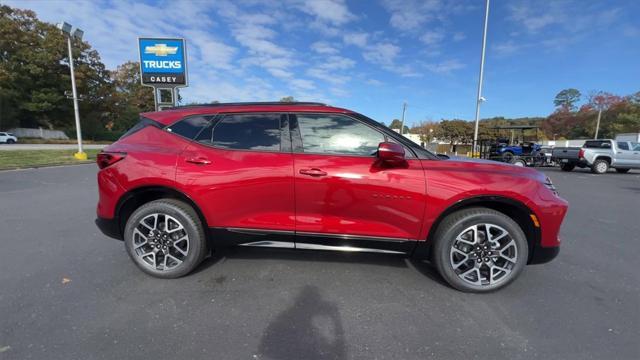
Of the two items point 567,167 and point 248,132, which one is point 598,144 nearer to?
point 567,167

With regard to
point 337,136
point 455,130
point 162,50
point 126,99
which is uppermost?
point 126,99

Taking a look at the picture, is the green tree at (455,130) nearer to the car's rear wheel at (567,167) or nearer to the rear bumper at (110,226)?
the car's rear wheel at (567,167)

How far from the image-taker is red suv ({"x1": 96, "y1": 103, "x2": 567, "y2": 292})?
2639 millimetres

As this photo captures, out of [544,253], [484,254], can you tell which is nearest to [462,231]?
[484,254]

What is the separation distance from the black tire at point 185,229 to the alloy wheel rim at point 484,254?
94.9 inches

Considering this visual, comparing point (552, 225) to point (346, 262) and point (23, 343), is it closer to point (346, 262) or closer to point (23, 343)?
point (346, 262)

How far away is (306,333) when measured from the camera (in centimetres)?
215

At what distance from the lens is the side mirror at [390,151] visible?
249 centimetres

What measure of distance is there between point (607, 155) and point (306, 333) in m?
18.5

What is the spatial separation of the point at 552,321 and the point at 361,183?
1.87 metres

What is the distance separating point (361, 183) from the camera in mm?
2625

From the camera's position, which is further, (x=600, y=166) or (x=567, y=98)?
(x=567, y=98)

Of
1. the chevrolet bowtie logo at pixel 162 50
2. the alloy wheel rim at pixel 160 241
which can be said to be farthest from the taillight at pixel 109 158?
the chevrolet bowtie logo at pixel 162 50

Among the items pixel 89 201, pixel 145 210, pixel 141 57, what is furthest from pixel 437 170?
pixel 141 57
